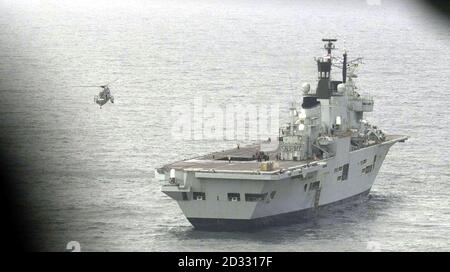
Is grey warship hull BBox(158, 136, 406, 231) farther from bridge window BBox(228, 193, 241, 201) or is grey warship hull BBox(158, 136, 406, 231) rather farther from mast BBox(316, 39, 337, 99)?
mast BBox(316, 39, 337, 99)

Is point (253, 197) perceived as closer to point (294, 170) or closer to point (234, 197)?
point (234, 197)

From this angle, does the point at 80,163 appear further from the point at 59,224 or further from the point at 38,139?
the point at 59,224

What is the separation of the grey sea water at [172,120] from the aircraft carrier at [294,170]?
0.85 meters

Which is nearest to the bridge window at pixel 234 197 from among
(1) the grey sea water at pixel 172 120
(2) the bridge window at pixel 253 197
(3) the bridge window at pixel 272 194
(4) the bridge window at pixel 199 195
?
(2) the bridge window at pixel 253 197

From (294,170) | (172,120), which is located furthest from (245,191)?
(172,120)

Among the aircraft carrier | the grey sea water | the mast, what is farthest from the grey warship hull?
the mast

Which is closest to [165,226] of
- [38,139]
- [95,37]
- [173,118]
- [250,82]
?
[38,139]

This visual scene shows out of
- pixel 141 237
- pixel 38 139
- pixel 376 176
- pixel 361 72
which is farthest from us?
pixel 361 72

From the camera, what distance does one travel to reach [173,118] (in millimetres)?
93250

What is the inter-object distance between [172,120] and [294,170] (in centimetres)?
3528

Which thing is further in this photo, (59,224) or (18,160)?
(18,160)
